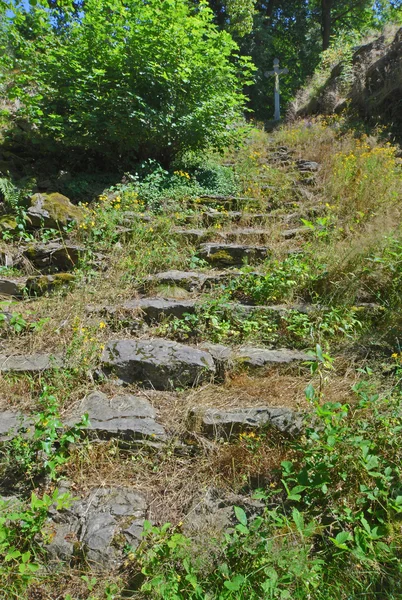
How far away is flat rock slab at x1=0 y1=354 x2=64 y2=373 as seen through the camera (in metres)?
3.37

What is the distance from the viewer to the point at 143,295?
446 cm

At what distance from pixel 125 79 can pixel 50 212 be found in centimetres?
262

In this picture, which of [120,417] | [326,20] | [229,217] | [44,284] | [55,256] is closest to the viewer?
[120,417]

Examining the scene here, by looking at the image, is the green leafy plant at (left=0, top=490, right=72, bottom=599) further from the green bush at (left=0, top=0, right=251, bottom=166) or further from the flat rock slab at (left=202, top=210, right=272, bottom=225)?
the green bush at (left=0, top=0, right=251, bottom=166)

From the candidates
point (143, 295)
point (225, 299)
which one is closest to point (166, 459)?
point (225, 299)

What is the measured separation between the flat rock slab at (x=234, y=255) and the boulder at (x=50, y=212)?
1750 mm

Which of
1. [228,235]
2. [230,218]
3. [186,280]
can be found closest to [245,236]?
[228,235]

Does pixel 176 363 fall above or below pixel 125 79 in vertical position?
below

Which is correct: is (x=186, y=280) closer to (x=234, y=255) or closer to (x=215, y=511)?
(x=234, y=255)

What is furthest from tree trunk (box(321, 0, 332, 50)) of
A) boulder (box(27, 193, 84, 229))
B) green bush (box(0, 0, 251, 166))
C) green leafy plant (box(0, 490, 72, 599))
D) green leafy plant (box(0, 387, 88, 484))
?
green leafy plant (box(0, 490, 72, 599))

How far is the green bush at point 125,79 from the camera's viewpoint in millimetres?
6051

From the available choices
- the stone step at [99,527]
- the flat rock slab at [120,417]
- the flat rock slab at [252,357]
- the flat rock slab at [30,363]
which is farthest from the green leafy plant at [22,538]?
the flat rock slab at [252,357]

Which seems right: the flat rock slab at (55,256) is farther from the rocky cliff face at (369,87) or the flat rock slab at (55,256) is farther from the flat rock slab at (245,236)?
the rocky cliff face at (369,87)

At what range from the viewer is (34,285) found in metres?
4.44
